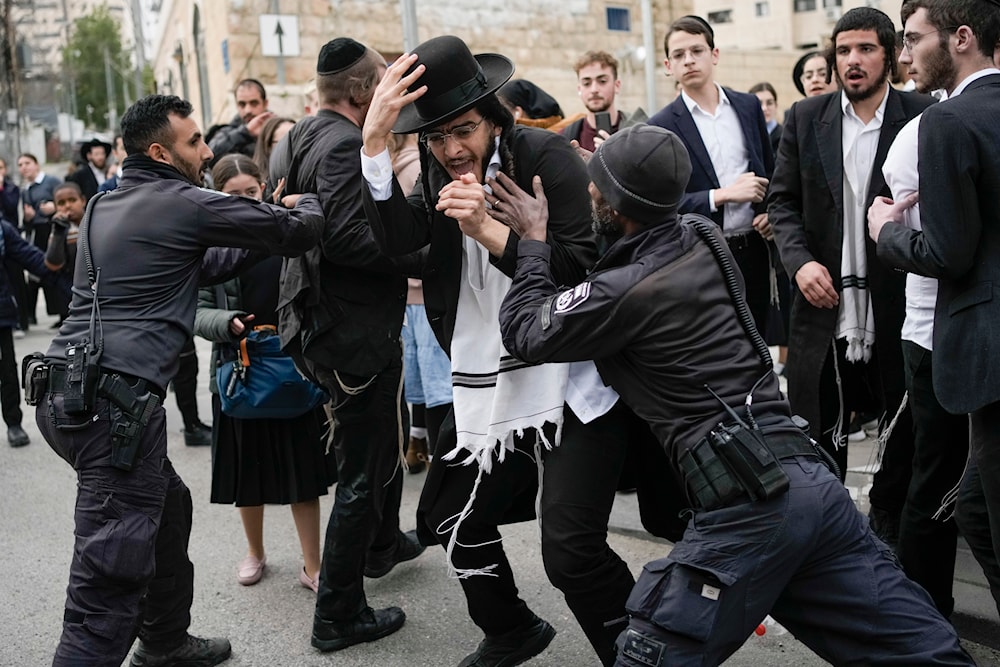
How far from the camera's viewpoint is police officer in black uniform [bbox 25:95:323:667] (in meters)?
3.21

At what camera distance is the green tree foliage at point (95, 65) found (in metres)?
70.4

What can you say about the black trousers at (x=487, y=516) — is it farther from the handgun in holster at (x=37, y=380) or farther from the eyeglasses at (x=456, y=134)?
the handgun in holster at (x=37, y=380)

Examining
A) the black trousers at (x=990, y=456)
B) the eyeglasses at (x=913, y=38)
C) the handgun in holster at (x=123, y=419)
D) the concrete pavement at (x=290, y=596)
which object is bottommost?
the concrete pavement at (x=290, y=596)

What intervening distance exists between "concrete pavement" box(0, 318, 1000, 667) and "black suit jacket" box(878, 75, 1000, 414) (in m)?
1.22

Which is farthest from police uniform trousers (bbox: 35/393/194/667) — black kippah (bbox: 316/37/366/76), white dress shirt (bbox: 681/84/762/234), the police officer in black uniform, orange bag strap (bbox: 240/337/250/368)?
white dress shirt (bbox: 681/84/762/234)

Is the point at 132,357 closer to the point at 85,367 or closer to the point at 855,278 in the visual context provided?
the point at 85,367

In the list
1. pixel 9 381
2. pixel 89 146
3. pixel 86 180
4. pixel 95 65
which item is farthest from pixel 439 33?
pixel 95 65

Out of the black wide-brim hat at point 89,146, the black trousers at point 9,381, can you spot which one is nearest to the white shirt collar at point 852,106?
the black trousers at point 9,381

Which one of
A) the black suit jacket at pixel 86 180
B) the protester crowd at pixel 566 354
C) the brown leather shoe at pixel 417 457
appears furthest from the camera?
the black suit jacket at pixel 86 180

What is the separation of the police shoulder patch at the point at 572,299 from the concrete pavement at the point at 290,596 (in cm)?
144

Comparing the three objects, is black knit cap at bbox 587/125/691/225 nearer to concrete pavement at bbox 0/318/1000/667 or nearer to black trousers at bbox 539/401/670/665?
black trousers at bbox 539/401/670/665

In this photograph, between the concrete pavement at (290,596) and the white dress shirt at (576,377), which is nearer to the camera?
the white dress shirt at (576,377)

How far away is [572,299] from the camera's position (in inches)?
106

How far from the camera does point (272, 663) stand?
384cm
